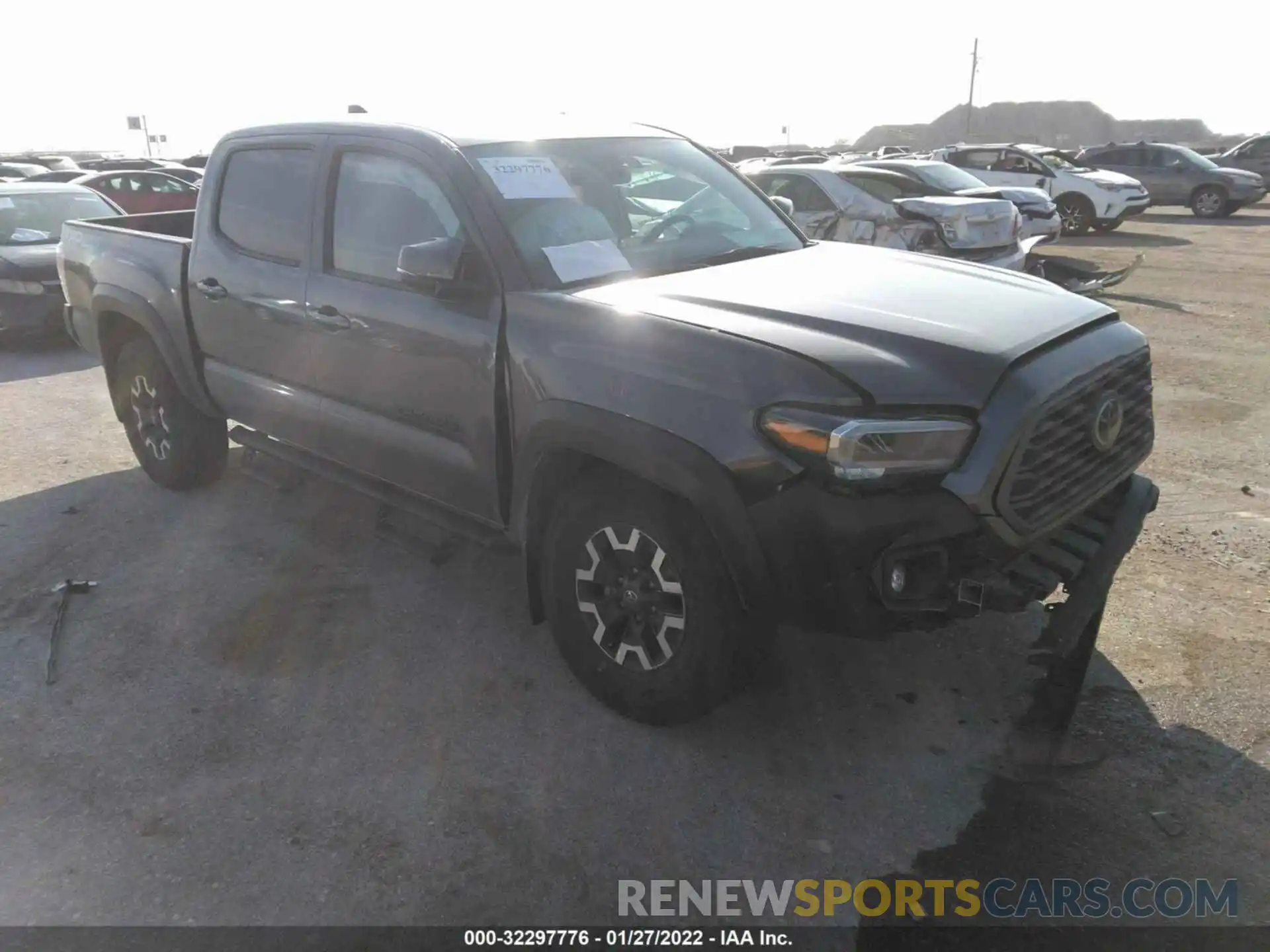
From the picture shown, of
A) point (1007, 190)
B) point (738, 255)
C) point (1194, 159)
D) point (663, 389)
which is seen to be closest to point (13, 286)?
point (738, 255)

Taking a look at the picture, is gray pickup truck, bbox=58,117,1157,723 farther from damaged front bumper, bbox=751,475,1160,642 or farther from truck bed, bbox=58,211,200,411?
truck bed, bbox=58,211,200,411

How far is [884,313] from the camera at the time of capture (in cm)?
299

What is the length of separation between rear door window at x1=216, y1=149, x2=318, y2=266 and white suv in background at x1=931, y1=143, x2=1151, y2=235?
15.7 m

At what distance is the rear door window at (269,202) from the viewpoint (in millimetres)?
4145

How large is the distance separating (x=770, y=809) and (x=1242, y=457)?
4240 millimetres

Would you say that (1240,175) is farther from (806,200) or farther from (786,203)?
(786,203)

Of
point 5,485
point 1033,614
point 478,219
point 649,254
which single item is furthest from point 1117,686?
point 5,485

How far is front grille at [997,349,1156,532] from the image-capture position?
2.67 metres

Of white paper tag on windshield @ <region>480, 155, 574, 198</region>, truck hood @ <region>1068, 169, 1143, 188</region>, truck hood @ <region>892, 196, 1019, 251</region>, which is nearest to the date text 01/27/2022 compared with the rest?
white paper tag on windshield @ <region>480, 155, 574, 198</region>

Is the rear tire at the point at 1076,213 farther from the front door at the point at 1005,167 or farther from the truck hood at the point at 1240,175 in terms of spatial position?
the truck hood at the point at 1240,175

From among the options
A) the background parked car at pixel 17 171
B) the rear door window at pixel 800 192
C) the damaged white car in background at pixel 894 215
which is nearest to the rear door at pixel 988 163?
the damaged white car in background at pixel 894 215

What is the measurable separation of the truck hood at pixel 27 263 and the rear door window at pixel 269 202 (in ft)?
18.8

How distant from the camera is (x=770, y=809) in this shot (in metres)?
2.90

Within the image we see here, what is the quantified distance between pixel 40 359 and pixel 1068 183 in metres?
16.8
